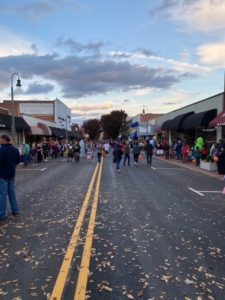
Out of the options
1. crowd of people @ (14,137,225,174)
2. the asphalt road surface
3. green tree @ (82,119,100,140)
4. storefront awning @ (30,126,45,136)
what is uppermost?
green tree @ (82,119,100,140)

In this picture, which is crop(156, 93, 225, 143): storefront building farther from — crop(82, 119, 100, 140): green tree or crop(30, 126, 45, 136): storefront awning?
crop(82, 119, 100, 140): green tree

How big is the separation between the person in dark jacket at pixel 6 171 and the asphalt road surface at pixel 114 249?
337 mm

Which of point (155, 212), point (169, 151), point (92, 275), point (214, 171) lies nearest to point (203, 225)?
point (155, 212)

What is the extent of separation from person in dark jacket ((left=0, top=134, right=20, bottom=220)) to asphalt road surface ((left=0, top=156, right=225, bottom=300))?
337 millimetres

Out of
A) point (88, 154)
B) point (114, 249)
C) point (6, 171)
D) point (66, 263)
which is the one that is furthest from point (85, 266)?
point (88, 154)

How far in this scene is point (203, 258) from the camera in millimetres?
5965

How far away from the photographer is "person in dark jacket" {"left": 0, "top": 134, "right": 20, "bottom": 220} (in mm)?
8961

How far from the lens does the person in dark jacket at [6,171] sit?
29.4 feet

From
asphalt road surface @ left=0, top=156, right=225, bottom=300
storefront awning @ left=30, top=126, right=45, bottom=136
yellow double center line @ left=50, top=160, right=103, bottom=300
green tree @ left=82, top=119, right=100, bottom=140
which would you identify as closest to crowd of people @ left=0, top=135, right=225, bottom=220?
asphalt road surface @ left=0, top=156, right=225, bottom=300

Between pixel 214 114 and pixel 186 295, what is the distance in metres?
25.3

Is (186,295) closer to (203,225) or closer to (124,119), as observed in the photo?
(203,225)

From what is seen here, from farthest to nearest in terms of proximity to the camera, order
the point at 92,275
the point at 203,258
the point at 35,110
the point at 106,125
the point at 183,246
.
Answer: the point at 106,125, the point at 35,110, the point at 183,246, the point at 203,258, the point at 92,275

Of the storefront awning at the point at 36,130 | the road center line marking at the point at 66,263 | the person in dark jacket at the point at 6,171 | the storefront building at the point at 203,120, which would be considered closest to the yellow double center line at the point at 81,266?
the road center line marking at the point at 66,263

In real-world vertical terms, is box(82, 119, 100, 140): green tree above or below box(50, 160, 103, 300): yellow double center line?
above
